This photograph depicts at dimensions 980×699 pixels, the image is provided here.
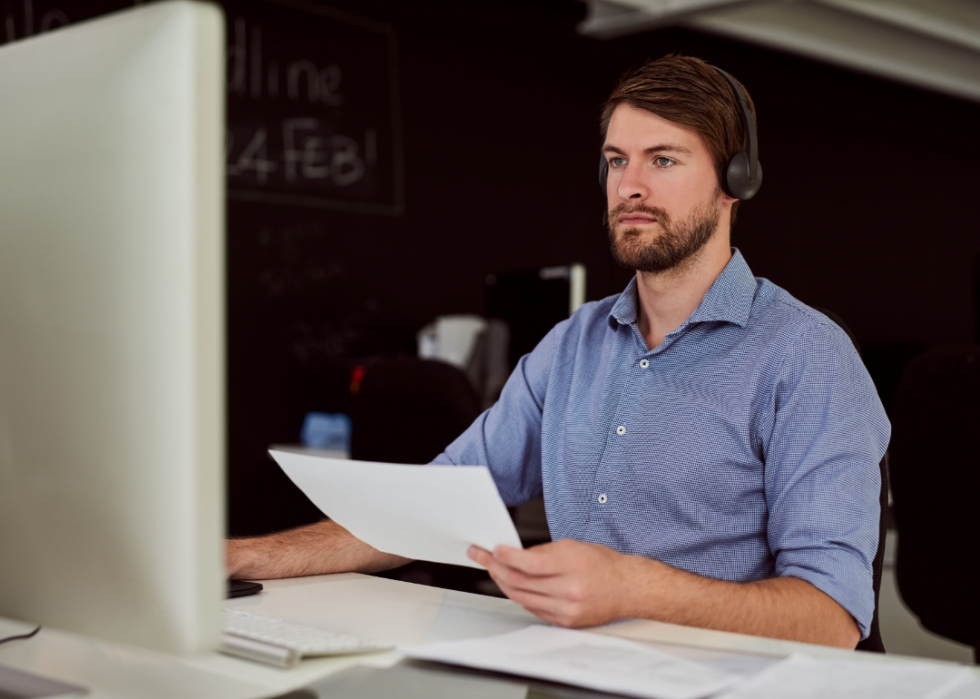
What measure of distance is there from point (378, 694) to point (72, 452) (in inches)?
12.3

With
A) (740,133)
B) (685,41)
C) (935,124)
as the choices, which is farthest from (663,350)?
(935,124)

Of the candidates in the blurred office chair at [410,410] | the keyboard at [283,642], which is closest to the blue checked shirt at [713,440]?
the keyboard at [283,642]

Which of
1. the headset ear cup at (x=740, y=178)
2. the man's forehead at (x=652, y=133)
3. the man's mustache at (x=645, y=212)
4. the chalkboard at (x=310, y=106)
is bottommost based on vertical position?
the man's mustache at (x=645, y=212)

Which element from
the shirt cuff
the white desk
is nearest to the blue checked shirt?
the shirt cuff

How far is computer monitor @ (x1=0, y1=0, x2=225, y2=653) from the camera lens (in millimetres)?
573

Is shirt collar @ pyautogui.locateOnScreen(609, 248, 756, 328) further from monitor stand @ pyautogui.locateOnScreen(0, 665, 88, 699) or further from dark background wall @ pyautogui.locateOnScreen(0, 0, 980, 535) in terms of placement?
dark background wall @ pyautogui.locateOnScreen(0, 0, 980, 535)

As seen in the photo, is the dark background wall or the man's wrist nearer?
the man's wrist

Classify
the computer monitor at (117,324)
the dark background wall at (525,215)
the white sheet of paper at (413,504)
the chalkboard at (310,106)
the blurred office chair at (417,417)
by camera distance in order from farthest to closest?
the dark background wall at (525,215)
the chalkboard at (310,106)
the blurred office chair at (417,417)
the white sheet of paper at (413,504)
the computer monitor at (117,324)

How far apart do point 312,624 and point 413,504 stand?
149 millimetres

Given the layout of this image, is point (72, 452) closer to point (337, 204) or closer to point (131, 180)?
point (131, 180)

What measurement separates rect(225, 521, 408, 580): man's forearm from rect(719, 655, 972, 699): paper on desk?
56 cm

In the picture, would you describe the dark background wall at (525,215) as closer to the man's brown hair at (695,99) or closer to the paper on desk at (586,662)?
the man's brown hair at (695,99)

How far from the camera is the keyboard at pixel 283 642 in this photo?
0.76 metres

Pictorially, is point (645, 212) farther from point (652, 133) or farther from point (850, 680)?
point (850, 680)
